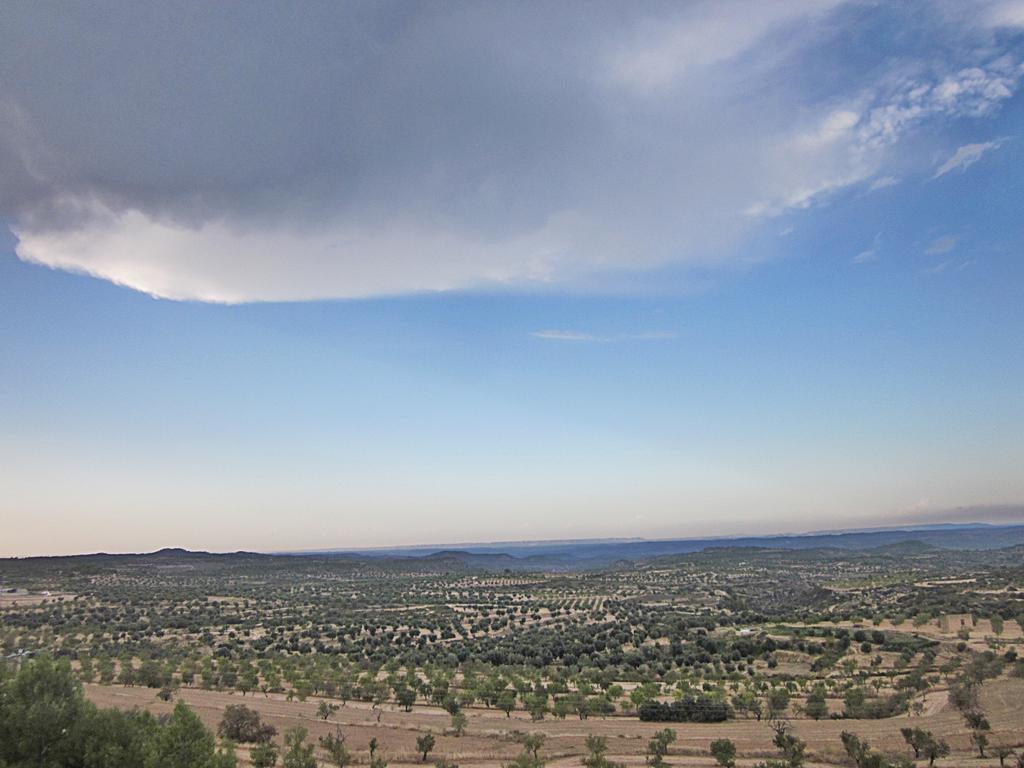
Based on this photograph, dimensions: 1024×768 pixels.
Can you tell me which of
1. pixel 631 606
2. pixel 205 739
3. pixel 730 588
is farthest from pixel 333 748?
pixel 730 588

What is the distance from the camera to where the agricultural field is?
1242 inches

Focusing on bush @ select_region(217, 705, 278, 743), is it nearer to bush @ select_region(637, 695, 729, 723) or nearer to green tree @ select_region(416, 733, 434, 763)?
green tree @ select_region(416, 733, 434, 763)

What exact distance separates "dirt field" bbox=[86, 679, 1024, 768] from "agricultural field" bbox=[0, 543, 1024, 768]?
16 cm

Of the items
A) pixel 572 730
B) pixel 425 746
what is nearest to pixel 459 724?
pixel 425 746

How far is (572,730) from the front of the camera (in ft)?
114

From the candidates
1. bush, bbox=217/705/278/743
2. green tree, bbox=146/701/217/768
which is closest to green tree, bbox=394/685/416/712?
bush, bbox=217/705/278/743


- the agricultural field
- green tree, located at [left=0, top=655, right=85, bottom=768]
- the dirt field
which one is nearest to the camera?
green tree, located at [left=0, top=655, right=85, bottom=768]

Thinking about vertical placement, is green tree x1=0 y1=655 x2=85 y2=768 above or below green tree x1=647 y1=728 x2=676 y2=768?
above

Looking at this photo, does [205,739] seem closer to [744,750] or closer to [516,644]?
[744,750]

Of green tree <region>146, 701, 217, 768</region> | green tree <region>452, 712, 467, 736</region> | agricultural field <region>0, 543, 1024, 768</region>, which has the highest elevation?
green tree <region>146, 701, 217, 768</region>

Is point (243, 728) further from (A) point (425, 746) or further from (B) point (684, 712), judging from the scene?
(B) point (684, 712)

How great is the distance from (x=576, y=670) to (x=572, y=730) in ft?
49.0

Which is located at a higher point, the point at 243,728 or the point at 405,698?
the point at 243,728

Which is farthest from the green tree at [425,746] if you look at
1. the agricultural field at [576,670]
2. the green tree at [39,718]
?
the green tree at [39,718]
